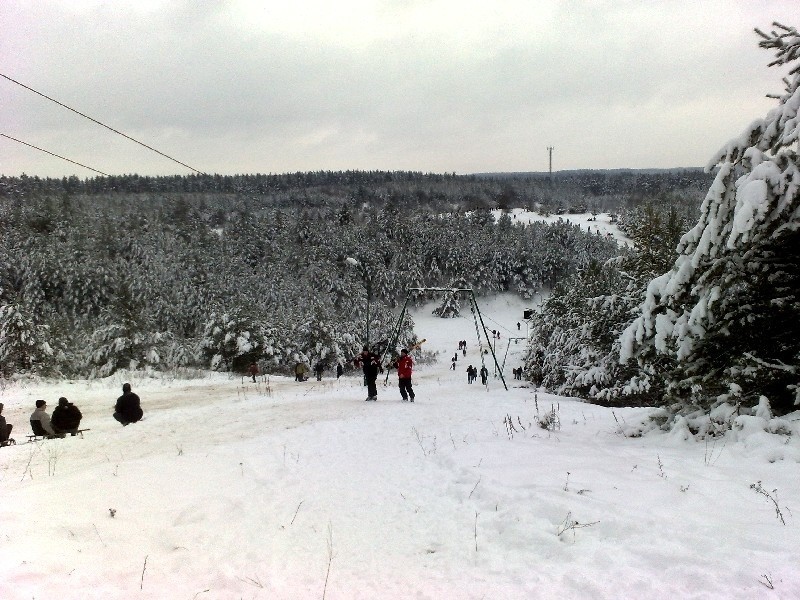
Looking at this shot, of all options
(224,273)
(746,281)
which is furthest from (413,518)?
(224,273)

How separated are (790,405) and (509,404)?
6.82 m

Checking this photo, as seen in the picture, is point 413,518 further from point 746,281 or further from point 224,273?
point 224,273

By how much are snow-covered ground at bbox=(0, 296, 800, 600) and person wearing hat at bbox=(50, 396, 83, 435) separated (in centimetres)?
237

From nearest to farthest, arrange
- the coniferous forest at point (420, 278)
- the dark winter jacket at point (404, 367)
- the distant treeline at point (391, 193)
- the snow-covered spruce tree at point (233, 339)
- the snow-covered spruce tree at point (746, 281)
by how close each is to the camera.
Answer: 1. the snow-covered spruce tree at point (746, 281)
2. the coniferous forest at point (420, 278)
3. the dark winter jacket at point (404, 367)
4. the snow-covered spruce tree at point (233, 339)
5. the distant treeline at point (391, 193)

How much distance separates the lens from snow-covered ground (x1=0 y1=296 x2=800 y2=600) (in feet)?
12.7

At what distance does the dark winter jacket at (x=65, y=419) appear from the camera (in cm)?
1170

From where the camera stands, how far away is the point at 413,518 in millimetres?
5379

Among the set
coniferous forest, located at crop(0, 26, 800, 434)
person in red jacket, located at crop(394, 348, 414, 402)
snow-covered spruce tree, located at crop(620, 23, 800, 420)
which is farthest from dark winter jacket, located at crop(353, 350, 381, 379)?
snow-covered spruce tree, located at crop(620, 23, 800, 420)

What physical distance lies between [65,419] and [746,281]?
1332 cm

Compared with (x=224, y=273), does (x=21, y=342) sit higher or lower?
lower

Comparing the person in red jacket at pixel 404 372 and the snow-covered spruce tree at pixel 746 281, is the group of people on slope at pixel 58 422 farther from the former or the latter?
the snow-covered spruce tree at pixel 746 281

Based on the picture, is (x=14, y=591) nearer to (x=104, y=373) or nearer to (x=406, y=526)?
(x=406, y=526)

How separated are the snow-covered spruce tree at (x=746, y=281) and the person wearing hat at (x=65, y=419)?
11852mm

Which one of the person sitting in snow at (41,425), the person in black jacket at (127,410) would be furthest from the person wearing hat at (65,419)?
the person in black jacket at (127,410)
